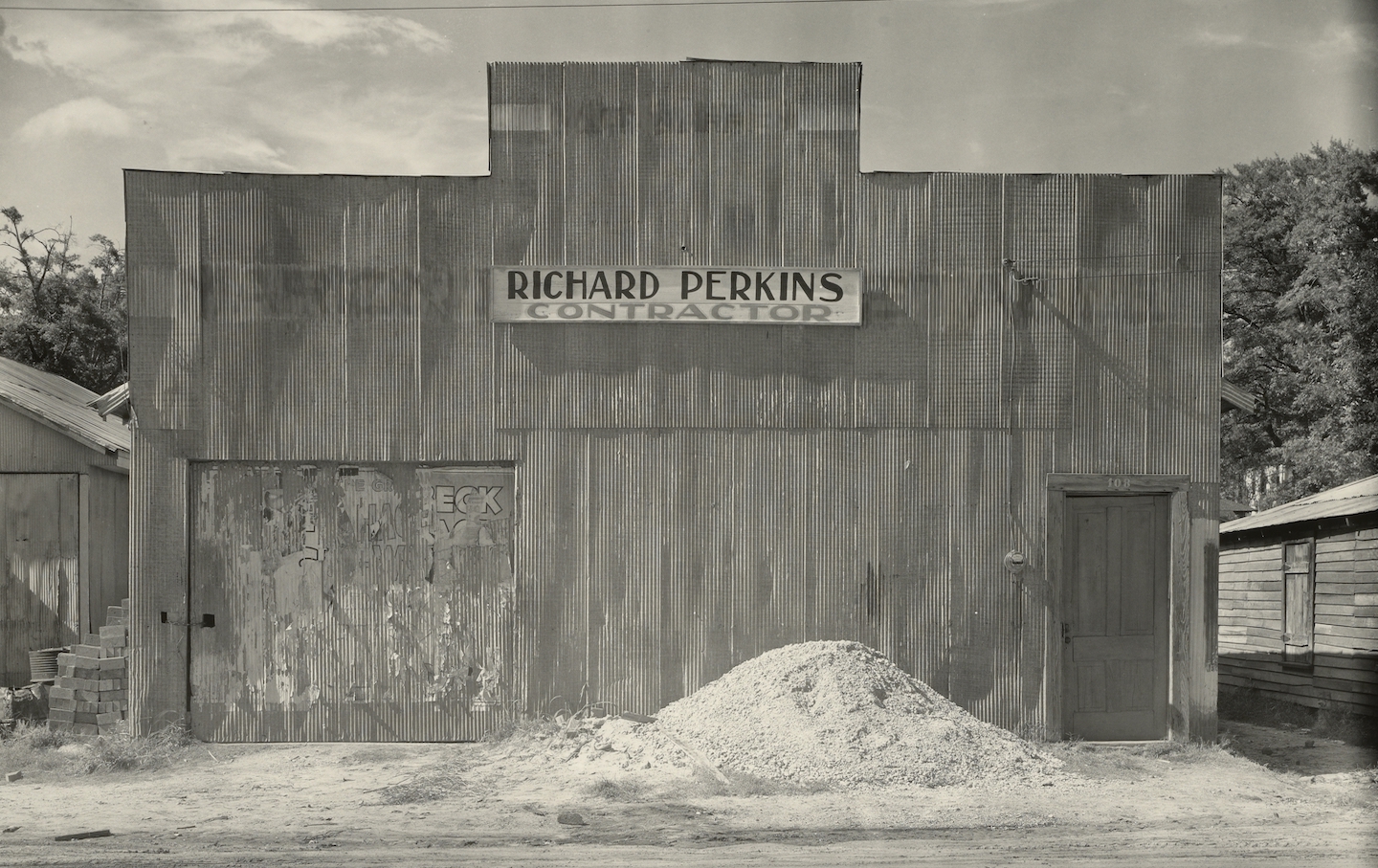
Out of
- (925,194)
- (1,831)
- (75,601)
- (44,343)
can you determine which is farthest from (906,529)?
(44,343)

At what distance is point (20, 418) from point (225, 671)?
5.54 metres

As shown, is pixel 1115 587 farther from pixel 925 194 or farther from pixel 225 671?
pixel 225 671

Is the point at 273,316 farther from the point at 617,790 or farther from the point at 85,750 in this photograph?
the point at 617,790

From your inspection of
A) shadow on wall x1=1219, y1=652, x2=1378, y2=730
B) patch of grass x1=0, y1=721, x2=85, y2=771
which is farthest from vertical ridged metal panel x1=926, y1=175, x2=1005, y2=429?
patch of grass x1=0, y1=721, x2=85, y2=771

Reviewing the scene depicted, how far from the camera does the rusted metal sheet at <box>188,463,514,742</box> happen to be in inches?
460

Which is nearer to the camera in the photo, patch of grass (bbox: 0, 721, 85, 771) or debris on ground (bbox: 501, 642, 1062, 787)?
debris on ground (bbox: 501, 642, 1062, 787)

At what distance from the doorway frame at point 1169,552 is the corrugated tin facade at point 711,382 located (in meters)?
0.04

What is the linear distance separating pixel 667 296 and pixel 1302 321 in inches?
1167

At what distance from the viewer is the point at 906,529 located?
11.9m

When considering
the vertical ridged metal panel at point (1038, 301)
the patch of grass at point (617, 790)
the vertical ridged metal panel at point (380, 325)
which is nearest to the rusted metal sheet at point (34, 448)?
the vertical ridged metal panel at point (380, 325)

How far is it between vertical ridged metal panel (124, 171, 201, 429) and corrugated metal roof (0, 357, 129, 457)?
3.25 m

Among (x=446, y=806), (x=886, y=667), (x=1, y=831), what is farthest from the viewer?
(x=886, y=667)

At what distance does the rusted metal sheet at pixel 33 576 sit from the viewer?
571 inches

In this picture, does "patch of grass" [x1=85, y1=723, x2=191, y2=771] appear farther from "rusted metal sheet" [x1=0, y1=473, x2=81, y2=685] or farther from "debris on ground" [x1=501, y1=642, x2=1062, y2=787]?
"rusted metal sheet" [x1=0, y1=473, x2=81, y2=685]
